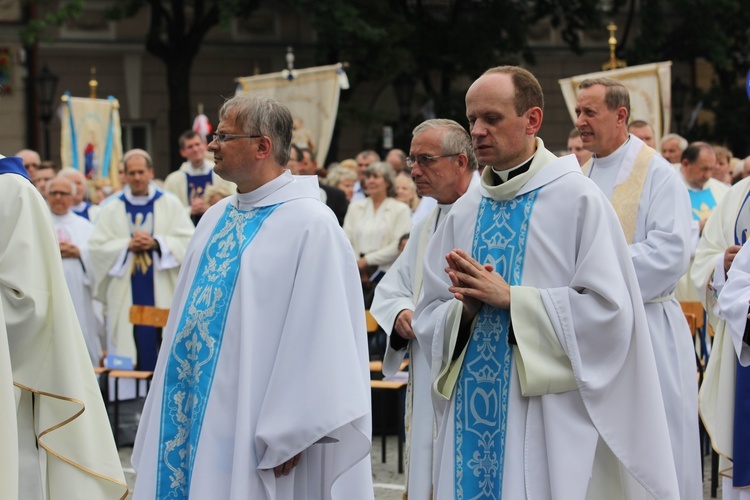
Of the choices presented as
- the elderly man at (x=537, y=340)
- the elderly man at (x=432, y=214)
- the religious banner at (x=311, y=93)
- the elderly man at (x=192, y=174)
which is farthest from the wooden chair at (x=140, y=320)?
the religious banner at (x=311, y=93)

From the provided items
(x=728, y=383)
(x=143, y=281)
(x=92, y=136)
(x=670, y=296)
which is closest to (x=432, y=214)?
(x=670, y=296)

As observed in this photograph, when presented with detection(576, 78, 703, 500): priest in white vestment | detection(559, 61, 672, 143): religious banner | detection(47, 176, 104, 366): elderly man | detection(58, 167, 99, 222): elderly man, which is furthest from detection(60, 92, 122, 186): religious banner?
detection(576, 78, 703, 500): priest in white vestment

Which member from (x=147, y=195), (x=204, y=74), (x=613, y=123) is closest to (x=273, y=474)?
(x=613, y=123)

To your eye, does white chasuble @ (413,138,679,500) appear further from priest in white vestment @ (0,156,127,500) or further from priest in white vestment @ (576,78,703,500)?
priest in white vestment @ (576,78,703,500)

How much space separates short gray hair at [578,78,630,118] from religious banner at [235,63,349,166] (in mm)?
8928

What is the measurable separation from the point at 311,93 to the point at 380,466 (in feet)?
24.2

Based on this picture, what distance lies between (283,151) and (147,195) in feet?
21.1

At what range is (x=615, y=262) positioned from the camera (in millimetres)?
4273

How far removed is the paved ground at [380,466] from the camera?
7730mm

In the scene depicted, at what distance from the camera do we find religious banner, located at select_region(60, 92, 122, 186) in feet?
53.6

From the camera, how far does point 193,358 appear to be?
15.0 feet

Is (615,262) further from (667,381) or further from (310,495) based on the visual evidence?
(667,381)

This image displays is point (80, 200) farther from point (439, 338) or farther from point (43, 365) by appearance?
point (439, 338)

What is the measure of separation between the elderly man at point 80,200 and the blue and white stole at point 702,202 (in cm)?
548
